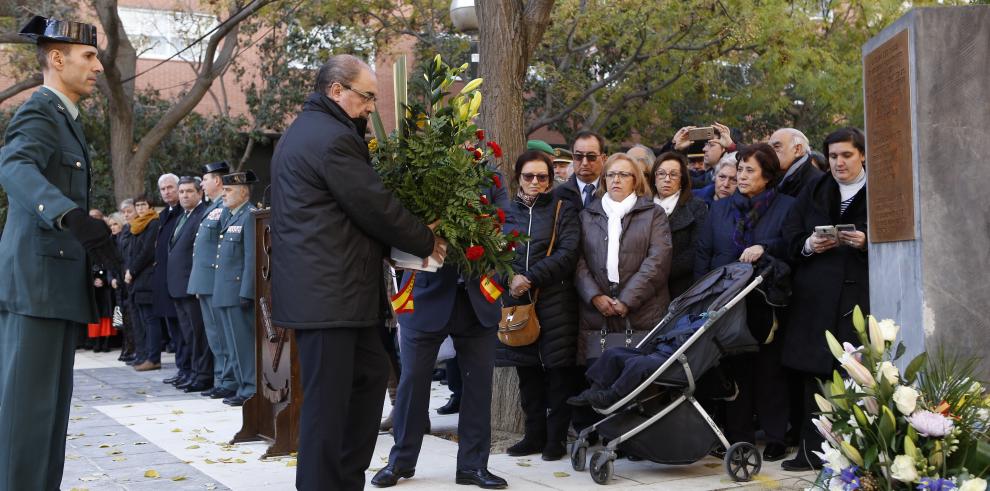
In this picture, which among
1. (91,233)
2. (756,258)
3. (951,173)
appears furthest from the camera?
(756,258)

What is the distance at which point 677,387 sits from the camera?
645 cm

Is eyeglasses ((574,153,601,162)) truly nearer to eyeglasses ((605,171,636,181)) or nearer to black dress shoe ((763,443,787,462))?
eyeglasses ((605,171,636,181))

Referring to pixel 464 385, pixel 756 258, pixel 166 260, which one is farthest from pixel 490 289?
pixel 166 260

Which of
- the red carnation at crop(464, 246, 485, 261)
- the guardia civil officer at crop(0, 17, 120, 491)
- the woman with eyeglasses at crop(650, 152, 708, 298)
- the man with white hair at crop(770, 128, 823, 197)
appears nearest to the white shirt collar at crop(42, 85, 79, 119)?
the guardia civil officer at crop(0, 17, 120, 491)

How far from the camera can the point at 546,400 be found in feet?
24.8

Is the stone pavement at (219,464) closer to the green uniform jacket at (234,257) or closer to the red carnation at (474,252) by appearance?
the green uniform jacket at (234,257)

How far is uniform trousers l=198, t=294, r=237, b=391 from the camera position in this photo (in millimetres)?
10766

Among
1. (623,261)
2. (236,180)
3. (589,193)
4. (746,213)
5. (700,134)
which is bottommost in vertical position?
(623,261)

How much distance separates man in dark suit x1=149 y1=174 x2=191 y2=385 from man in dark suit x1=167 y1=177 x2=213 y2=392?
49 cm

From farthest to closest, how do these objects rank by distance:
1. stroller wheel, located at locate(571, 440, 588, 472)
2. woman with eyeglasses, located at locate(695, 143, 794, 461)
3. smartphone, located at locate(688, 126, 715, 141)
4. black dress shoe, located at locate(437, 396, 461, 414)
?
black dress shoe, located at locate(437, 396, 461, 414) < smartphone, located at locate(688, 126, 715, 141) < woman with eyeglasses, located at locate(695, 143, 794, 461) < stroller wheel, located at locate(571, 440, 588, 472)

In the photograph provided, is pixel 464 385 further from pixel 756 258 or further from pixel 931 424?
pixel 931 424

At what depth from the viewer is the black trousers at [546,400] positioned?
23.9ft

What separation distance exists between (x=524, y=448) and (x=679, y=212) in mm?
1944

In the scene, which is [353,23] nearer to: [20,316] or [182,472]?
[182,472]
